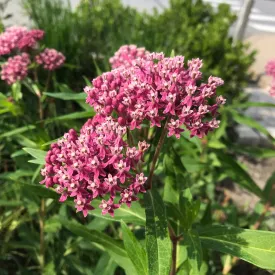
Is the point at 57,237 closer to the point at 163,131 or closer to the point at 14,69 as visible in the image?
the point at 14,69

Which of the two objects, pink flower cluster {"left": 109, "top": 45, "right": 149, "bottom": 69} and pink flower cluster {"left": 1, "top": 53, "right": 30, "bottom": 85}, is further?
pink flower cluster {"left": 1, "top": 53, "right": 30, "bottom": 85}

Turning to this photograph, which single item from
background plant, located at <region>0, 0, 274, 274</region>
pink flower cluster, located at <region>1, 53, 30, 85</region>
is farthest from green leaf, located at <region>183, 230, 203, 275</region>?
pink flower cluster, located at <region>1, 53, 30, 85</region>

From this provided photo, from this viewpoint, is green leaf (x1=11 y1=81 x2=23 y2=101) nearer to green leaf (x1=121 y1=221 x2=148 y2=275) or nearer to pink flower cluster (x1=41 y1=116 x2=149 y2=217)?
pink flower cluster (x1=41 y1=116 x2=149 y2=217)

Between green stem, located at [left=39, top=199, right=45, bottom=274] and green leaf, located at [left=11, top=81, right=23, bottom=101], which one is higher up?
green leaf, located at [left=11, top=81, right=23, bottom=101]

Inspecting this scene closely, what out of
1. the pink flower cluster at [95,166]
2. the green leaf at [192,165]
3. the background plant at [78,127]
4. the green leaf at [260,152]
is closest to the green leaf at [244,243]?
the background plant at [78,127]

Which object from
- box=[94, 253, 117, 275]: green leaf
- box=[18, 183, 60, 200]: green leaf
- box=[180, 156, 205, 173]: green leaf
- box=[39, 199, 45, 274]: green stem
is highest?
box=[18, 183, 60, 200]: green leaf

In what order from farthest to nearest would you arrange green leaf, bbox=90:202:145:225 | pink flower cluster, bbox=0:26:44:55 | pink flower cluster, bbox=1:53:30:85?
pink flower cluster, bbox=0:26:44:55 → pink flower cluster, bbox=1:53:30:85 → green leaf, bbox=90:202:145:225
